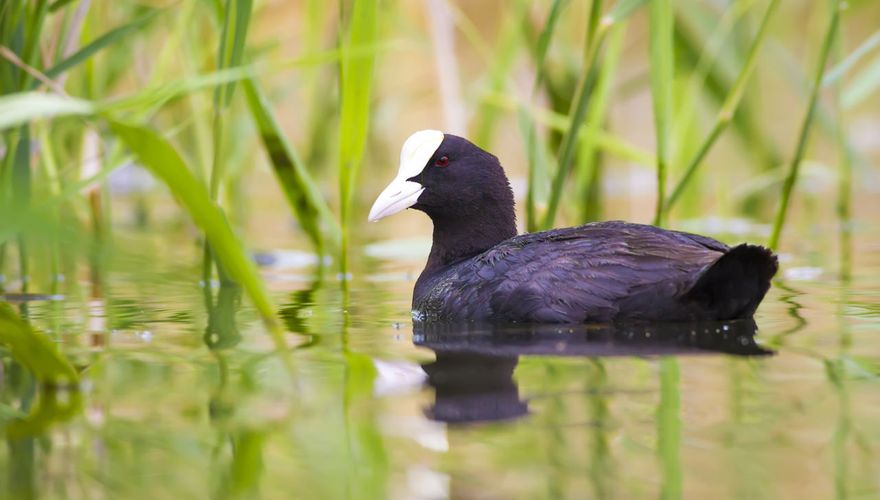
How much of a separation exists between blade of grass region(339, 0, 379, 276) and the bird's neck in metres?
0.41

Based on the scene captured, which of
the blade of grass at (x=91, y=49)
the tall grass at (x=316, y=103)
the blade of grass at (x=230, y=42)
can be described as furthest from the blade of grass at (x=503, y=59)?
the blade of grass at (x=91, y=49)

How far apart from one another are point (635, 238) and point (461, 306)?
0.58 meters

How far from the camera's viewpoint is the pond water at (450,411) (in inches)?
80.7

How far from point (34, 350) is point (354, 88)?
1.68 metres

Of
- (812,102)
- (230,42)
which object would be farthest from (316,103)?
(230,42)

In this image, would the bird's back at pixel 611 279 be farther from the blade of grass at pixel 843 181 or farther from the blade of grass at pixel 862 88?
the blade of grass at pixel 862 88

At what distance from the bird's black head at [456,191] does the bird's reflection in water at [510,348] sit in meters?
0.64

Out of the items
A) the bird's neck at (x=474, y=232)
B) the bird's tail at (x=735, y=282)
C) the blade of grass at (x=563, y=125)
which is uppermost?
the blade of grass at (x=563, y=125)

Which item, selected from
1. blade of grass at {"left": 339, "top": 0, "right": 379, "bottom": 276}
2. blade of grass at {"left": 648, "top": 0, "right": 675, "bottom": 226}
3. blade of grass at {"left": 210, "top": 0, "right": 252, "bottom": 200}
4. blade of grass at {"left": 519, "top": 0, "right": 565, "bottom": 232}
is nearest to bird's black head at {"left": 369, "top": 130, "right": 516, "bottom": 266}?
blade of grass at {"left": 519, "top": 0, "right": 565, "bottom": 232}

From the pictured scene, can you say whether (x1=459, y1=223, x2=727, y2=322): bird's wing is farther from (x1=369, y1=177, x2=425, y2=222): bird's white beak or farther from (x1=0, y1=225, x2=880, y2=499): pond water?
(x1=369, y1=177, x2=425, y2=222): bird's white beak

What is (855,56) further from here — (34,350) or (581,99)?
(34,350)

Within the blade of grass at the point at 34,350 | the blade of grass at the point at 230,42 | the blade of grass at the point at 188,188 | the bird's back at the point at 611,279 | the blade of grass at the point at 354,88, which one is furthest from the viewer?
the blade of grass at the point at 354,88

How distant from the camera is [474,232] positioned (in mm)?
4617

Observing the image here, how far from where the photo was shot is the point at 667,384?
9.02 ft
